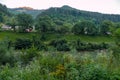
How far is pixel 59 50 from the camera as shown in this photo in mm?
43969

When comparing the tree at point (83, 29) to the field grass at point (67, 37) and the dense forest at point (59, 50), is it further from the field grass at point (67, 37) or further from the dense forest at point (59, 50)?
the field grass at point (67, 37)

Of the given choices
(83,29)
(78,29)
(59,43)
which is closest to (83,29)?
(83,29)

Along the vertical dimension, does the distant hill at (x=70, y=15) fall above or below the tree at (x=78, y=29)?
below

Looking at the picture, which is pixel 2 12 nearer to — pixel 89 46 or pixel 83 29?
pixel 83 29

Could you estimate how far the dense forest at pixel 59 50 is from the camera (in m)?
8.44

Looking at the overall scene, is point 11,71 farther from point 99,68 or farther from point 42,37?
point 42,37

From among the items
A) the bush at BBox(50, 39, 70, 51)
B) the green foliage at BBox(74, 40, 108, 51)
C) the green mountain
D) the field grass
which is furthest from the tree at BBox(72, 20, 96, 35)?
the green mountain

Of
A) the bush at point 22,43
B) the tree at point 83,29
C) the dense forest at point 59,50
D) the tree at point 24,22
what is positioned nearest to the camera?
the dense forest at point 59,50

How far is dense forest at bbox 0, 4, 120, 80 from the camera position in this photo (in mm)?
8438

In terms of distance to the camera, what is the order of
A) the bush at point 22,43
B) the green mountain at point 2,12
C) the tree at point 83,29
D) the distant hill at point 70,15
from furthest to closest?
1. the distant hill at point 70,15
2. the green mountain at point 2,12
3. the tree at point 83,29
4. the bush at point 22,43

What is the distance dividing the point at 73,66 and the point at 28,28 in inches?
2223

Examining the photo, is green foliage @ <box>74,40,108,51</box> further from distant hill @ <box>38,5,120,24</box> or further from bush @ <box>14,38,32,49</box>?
distant hill @ <box>38,5,120,24</box>

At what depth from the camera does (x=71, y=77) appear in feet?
27.1

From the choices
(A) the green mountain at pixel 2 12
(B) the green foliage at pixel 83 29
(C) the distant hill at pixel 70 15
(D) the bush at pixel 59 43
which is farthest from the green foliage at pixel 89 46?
(C) the distant hill at pixel 70 15
